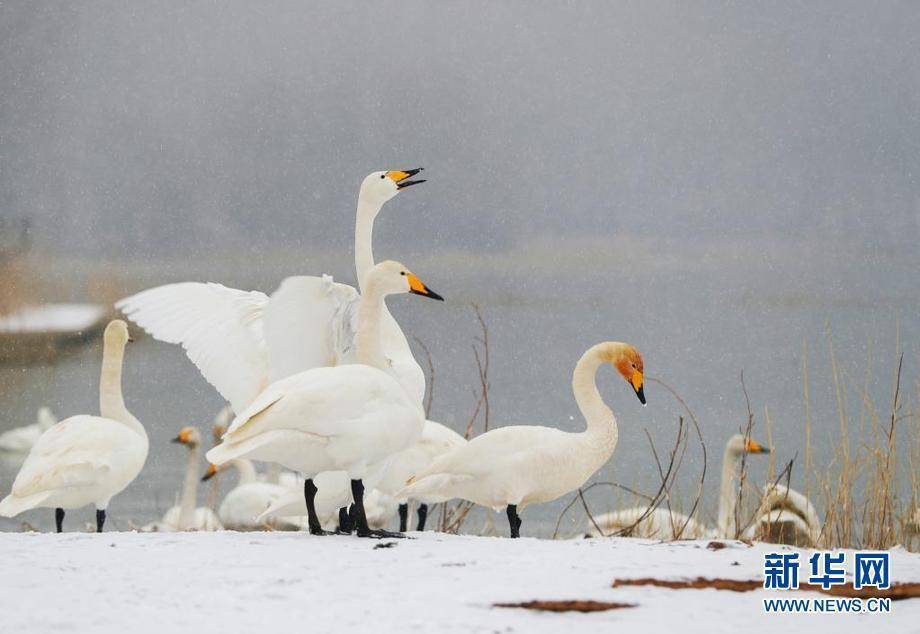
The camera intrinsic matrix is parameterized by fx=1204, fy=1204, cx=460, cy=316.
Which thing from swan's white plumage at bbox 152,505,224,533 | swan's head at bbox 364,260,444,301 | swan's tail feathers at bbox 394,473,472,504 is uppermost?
swan's head at bbox 364,260,444,301

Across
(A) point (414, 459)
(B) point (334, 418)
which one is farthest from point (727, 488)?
(B) point (334, 418)

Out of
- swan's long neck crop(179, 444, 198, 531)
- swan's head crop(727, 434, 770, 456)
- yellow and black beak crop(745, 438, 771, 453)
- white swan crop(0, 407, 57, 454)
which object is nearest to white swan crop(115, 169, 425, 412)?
swan's long neck crop(179, 444, 198, 531)

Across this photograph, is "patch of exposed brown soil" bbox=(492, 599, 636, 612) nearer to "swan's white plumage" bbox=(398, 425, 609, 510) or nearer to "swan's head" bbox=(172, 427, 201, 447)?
"swan's white plumage" bbox=(398, 425, 609, 510)

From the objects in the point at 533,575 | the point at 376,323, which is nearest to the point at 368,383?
the point at 376,323

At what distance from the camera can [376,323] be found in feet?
10.3

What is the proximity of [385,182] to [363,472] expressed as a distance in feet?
5.57

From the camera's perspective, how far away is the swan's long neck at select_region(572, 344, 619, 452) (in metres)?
3.31

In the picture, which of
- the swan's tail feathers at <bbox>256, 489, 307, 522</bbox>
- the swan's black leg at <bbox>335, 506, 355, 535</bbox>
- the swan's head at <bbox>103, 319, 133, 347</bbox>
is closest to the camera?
the swan's black leg at <bbox>335, 506, 355, 535</bbox>

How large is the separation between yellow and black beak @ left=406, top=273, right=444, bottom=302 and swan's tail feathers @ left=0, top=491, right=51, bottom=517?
1.64 metres

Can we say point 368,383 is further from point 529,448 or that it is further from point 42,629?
point 42,629

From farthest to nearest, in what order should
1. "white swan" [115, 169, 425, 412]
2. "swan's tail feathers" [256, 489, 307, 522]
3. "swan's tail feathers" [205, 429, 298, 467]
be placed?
1. "white swan" [115, 169, 425, 412]
2. "swan's tail feathers" [256, 489, 307, 522]
3. "swan's tail feathers" [205, 429, 298, 467]

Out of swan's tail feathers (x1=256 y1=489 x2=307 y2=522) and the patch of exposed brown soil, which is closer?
the patch of exposed brown soil

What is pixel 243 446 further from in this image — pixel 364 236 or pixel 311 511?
pixel 364 236

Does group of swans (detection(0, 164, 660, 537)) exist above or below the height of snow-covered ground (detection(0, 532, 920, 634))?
above
